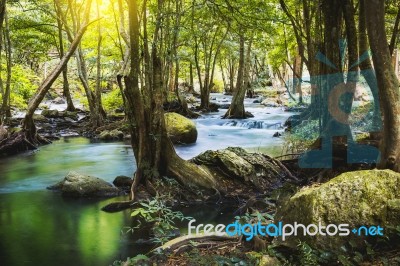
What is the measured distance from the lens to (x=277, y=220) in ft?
14.2

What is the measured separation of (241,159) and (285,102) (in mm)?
22776

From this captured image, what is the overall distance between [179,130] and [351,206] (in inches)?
450

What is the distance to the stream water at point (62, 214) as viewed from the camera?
5.63 m

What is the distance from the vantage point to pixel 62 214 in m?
7.32

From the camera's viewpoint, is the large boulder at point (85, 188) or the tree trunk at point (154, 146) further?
the large boulder at point (85, 188)

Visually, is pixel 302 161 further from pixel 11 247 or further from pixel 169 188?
pixel 11 247

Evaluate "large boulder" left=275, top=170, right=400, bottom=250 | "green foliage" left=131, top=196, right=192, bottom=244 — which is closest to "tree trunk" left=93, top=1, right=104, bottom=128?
"green foliage" left=131, top=196, right=192, bottom=244

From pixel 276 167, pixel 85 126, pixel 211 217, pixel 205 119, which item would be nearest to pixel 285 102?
pixel 205 119

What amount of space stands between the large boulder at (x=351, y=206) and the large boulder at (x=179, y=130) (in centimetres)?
1098

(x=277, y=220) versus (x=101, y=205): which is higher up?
(x=277, y=220)

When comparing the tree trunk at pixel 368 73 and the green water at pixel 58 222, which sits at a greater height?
the tree trunk at pixel 368 73

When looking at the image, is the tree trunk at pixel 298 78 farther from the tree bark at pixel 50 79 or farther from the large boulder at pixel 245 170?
the tree bark at pixel 50 79

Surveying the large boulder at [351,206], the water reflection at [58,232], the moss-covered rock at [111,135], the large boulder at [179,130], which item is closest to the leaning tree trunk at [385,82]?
the large boulder at [351,206]

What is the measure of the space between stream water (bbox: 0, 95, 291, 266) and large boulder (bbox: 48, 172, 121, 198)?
0.22m
